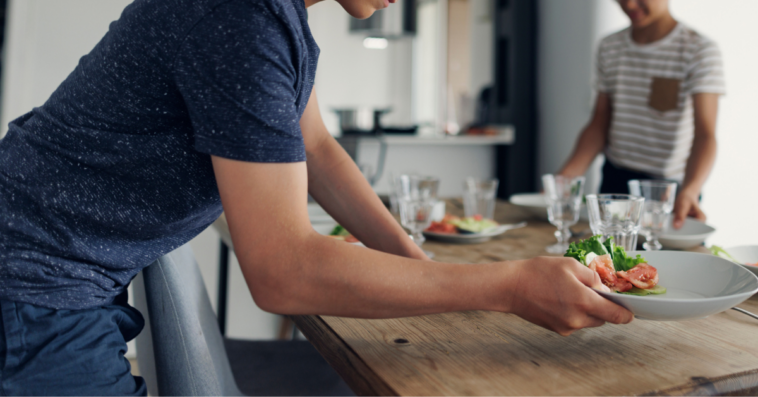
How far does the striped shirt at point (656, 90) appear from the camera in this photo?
2020mm

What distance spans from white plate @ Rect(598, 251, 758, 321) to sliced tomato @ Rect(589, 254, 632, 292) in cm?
4

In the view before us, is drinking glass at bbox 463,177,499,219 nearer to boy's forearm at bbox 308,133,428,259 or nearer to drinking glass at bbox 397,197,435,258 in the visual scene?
drinking glass at bbox 397,197,435,258

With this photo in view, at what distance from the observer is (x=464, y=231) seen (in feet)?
4.50

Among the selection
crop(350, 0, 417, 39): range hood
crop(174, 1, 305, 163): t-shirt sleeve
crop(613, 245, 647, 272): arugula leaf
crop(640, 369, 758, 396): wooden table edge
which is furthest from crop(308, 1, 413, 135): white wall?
crop(640, 369, 758, 396): wooden table edge

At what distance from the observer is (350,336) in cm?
74

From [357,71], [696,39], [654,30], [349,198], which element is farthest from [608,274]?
[357,71]

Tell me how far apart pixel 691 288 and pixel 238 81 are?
72 centimetres

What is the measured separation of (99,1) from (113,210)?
2.80 metres

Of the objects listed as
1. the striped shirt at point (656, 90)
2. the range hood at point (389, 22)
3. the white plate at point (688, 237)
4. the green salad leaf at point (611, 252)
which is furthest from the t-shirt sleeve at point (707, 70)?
the range hood at point (389, 22)

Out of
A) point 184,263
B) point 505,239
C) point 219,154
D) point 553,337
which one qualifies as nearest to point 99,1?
point 184,263

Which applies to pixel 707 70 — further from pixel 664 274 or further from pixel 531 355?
pixel 531 355

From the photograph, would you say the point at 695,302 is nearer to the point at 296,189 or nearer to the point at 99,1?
the point at 296,189

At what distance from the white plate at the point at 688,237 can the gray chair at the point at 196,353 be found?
0.81 m

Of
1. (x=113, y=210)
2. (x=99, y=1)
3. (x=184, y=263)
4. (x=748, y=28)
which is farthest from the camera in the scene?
(x=99, y=1)
